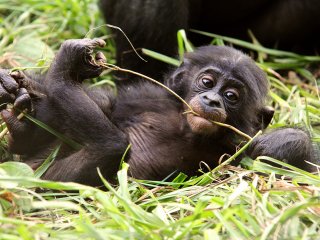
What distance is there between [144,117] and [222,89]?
1.57ft

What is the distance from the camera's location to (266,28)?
5.80m

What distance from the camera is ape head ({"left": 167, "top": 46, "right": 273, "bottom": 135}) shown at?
12.1 feet

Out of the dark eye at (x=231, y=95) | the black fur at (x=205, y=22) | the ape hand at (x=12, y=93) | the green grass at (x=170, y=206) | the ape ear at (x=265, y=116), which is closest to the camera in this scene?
the green grass at (x=170, y=206)

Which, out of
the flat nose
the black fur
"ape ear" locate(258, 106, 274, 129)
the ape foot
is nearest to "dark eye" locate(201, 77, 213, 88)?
the flat nose

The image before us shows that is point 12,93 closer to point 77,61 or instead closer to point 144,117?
point 77,61

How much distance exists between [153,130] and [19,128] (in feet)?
Answer: 2.54

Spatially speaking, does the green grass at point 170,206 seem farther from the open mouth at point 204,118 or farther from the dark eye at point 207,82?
the dark eye at point 207,82

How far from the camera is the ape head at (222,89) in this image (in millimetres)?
3701

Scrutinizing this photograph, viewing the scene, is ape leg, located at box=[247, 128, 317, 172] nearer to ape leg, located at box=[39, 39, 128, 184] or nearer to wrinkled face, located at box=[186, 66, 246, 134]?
wrinkled face, located at box=[186, 66, 246, 134]

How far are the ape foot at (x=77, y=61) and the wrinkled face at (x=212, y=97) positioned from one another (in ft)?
1.83

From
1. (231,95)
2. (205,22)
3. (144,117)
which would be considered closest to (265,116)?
(231,95)

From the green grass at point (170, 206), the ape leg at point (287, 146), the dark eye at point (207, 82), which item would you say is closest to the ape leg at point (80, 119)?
the green grass at point (170, 206)

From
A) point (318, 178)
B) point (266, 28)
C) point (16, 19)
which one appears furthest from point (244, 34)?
point (318, 178)

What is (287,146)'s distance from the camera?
3.76 metres
